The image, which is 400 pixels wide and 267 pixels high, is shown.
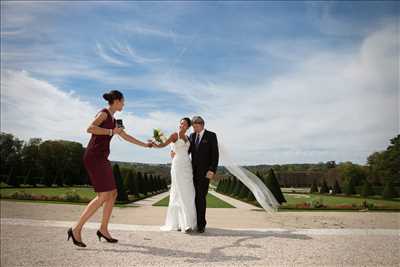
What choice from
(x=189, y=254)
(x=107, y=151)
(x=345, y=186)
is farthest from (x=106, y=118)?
(x=345, y=186)

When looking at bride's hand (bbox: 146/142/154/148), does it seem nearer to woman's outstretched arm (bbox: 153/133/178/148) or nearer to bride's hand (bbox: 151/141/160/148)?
bride's hand (bbox: 151/141/160/148)

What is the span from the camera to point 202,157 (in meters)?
7.58

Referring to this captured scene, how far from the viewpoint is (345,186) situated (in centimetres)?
3228

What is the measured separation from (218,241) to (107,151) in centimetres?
248

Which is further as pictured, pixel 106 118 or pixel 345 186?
pixel 345 186

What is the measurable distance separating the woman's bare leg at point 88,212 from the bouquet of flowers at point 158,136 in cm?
211

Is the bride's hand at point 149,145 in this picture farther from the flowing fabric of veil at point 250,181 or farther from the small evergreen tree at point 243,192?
the small evergreen tree at point 243,192

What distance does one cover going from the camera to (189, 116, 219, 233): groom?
7.46 m

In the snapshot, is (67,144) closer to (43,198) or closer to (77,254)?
(43,198)

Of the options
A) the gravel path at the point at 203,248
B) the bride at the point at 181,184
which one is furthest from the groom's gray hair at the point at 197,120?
the gravel path at the point at 203,248

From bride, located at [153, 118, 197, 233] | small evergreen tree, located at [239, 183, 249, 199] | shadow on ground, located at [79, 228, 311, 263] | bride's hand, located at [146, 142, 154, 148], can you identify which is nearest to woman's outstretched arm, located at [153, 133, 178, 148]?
bride, located at [153, 118, 197, 233]

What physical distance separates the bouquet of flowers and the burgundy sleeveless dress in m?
1.90

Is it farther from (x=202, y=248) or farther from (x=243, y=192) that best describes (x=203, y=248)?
(x=243, y=192)

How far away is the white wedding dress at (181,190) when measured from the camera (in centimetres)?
734
